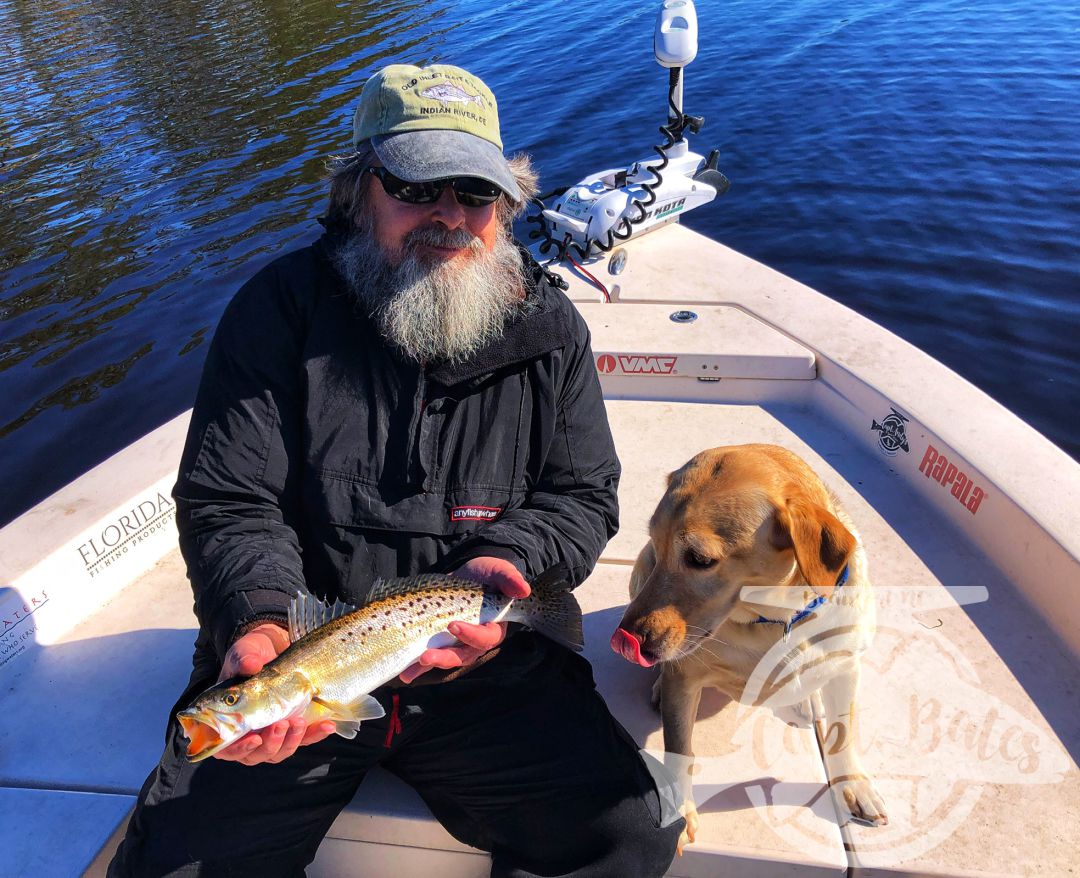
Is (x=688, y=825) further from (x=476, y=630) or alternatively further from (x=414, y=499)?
(x=414, y=499)

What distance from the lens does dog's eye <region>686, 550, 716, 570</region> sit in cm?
266

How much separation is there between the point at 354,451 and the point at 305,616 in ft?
2.10

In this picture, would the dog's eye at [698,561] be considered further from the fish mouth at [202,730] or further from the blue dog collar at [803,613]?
the fish mouth at [202,730]

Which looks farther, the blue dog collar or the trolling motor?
the trolling motor

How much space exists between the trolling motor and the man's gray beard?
12.6 feet

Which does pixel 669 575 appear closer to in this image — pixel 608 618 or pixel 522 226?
pixel 608 618

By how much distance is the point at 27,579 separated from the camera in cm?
357

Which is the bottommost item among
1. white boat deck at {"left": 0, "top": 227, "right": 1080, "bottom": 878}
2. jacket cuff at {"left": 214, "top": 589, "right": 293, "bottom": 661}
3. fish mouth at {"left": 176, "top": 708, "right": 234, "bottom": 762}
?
white boat deck at {"left": 0, "top": 227, "right": 1080, "bottom": 878}

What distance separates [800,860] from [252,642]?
1.85 metres

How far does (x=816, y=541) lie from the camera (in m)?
2.49

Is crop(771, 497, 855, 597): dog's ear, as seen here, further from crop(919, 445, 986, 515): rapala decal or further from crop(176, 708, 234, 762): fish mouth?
crop(176, 708, 234, 762): fish mouth

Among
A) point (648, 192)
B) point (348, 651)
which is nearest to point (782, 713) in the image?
point (348, 651)

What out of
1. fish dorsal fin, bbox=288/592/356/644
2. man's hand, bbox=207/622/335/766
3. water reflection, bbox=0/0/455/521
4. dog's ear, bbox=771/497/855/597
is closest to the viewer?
man's hand, bbox=207/622/335/766

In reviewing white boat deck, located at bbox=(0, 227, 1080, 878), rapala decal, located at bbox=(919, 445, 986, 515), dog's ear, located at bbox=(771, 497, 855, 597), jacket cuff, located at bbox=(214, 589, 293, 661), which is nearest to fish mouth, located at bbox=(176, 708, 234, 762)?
jacket cuff, located at bbox=(214, 589, 293, 661)
